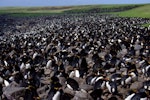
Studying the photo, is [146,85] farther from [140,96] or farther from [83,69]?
[83,69]

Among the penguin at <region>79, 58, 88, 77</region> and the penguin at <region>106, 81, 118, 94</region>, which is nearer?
the penguin at <region>106, 81, 118, 94</region>

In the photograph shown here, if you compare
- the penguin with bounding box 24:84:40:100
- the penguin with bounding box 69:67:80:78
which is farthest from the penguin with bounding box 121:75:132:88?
the penguin with bounding box 24:84:40:100

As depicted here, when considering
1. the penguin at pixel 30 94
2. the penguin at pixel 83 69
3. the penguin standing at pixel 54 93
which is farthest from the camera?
the penguin at pixel 83 69

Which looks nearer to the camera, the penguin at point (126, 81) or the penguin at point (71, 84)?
the penguin at point (71, 84)

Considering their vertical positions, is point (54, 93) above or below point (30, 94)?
above

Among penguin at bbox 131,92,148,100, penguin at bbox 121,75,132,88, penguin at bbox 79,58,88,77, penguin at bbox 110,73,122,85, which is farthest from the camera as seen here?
penguin at bbox 79,58,88,77

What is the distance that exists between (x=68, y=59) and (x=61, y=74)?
4.02 meters

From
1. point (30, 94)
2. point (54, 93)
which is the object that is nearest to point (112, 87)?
point (54, 93)

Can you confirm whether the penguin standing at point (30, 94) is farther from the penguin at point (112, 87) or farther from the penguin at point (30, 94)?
the penguin at point (112, 87)

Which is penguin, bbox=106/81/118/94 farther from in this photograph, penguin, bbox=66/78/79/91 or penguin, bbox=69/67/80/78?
penguin, bbox=69/67/80/78

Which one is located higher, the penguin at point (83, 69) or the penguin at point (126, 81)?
the penguin at point (126, 81)

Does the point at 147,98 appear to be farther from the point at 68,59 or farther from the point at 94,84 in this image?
the point at 68,59

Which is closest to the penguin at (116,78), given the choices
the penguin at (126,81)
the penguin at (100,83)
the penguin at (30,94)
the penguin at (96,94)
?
the penguin at (126,81)

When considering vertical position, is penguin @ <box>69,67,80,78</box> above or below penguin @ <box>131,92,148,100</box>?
below
